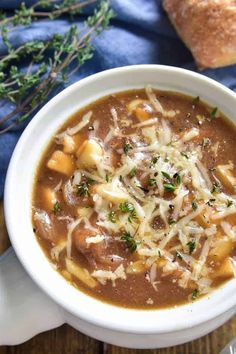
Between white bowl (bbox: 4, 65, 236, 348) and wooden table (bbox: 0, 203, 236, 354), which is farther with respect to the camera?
wooden table (bbox: 0, 203, 236, 354)

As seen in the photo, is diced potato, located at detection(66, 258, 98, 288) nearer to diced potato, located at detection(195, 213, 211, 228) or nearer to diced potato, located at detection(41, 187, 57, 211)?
diced potato, located at detection(41, 187, 57, 211)

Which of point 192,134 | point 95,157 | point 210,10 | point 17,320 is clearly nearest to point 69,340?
point 17,320

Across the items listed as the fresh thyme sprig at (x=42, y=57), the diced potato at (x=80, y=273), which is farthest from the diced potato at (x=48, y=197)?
the fresh thyme sprig at (x=42, y=57)

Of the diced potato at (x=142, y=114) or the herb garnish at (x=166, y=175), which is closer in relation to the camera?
the herb garnish at (x=166, y=175)

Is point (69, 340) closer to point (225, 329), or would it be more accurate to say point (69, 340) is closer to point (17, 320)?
point (17, 320)

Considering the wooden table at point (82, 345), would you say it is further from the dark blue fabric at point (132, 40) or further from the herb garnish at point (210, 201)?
the dark blue fabric at point (132, 40)

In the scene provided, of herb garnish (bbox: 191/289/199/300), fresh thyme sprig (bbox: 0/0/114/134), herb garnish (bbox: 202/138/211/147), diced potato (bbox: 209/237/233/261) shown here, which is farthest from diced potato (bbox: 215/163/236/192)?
fresh thyme sprig (bbox: 0/0/114/134)

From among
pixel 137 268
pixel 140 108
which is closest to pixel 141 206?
pixel 137 268
